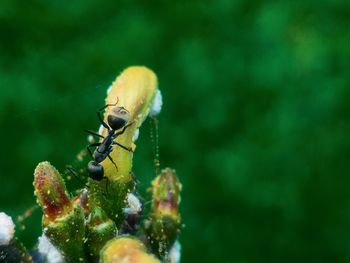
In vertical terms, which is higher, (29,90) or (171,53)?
(171,53)

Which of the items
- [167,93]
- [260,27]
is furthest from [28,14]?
[260,27]

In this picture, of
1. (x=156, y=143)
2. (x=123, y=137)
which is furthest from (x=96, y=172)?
(x=156, y=143)

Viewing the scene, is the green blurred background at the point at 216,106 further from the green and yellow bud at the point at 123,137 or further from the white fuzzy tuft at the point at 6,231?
the white fuzzy tuft at the point at 6,231

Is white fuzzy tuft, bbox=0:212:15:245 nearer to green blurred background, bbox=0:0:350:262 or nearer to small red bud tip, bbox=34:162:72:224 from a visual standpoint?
small red bud tip, bbox=34:162:72:224

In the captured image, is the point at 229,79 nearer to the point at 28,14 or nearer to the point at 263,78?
the point at 263,78

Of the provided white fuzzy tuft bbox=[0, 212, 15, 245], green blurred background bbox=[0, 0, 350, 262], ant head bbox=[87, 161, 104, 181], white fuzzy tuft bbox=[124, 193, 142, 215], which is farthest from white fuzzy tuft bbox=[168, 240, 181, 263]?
green blurred background bbox=[0, 0, 350, 262]

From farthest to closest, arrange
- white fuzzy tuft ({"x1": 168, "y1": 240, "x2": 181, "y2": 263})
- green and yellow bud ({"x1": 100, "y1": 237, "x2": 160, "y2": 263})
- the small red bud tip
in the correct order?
white fuzzy tuft ({"x1": 168, "y1": 240, "x2": 181, "y2": 263}) → the small red bud tip → green and yellow bud ({"x1": 100, "y1": 237, "x2": 160, "y2": 263})
